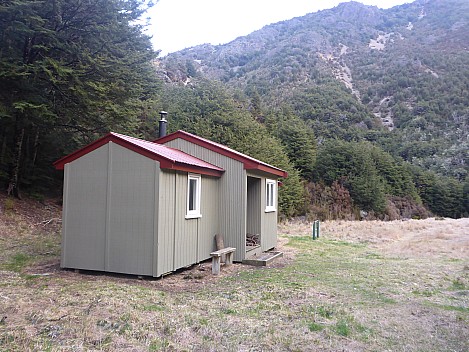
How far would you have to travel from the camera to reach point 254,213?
12453 millimetres

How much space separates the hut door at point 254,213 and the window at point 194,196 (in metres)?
2.85

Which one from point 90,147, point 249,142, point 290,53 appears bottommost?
point 90,147

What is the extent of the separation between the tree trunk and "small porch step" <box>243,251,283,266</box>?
33.9 feet

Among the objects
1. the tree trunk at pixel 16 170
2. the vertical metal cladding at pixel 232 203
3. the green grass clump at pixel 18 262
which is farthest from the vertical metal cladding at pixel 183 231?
the tree trunk at pixel 16 170

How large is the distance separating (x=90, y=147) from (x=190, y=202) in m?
2.56

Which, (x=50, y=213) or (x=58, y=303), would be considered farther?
(x=50, y=213)

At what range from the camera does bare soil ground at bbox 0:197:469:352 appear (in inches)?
182

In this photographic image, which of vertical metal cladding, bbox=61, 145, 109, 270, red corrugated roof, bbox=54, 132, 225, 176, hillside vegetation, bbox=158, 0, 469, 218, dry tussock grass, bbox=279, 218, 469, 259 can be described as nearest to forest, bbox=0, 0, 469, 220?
hillside vegetation, bbox=158, 0, 469, 218

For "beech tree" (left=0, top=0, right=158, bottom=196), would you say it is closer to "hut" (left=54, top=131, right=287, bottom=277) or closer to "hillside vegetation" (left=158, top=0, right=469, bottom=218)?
"hut" (left=54, top=131, right=287, bottom=277)

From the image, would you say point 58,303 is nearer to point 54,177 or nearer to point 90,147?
point 90,147

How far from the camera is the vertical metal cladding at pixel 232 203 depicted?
10.6 metres

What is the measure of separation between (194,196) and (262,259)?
2726 millimetres

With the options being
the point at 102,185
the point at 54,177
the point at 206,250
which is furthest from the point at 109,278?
the point at 54,177

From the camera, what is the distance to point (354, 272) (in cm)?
973
